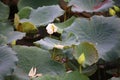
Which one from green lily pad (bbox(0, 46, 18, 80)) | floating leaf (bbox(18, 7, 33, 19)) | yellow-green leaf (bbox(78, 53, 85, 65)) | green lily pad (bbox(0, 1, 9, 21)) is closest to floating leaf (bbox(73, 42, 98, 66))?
yellow-green leaf (bbox(78, 53, 85, 65))

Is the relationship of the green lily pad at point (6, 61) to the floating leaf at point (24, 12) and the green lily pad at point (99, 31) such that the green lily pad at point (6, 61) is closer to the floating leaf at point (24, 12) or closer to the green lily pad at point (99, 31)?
the green lily pad at point (99, 31)

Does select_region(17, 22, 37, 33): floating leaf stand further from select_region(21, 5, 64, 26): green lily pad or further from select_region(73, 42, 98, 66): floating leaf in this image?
select_region(73, 42, 98, 66): floating leaf

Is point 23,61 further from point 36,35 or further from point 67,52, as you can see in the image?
point 36,35

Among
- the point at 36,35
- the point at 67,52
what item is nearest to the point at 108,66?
the point at 67,52

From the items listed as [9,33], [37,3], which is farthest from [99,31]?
[37,3]

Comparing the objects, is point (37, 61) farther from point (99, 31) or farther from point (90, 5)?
point (90, 5)

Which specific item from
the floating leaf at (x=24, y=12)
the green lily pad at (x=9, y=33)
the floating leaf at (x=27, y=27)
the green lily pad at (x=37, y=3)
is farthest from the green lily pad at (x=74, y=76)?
the green lily pad at (x=37, y=3)
